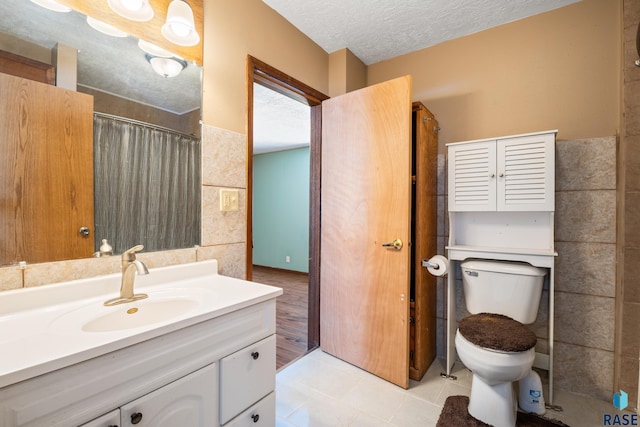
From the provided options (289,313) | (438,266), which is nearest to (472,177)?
(438,266)

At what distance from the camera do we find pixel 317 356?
7.06 ft

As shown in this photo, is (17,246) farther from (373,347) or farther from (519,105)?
(519,105)

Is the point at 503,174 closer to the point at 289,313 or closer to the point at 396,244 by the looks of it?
the point at 396,244

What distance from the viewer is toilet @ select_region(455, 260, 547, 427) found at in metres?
1.35

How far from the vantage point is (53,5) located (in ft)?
3.30

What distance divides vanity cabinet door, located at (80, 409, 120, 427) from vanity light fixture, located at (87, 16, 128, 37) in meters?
1.32

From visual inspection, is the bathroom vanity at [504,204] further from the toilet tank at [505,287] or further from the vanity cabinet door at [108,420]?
the vanity cabinet door at [108,420]

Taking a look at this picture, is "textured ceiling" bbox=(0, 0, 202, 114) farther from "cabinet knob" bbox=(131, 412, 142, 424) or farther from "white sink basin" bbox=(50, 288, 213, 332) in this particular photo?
"cabinet knob" bbox=(131, 412, 142, 424)

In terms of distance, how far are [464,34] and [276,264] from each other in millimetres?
4405

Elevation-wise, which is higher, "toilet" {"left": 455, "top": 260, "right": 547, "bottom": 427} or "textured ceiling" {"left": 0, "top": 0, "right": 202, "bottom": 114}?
"textured ceiling" {"left": 0, "top": 0, "right": 202, "bottom": 114}

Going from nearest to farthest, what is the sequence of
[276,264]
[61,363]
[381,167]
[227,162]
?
[61,363] < [227,162] < [381,167] < [276,264]

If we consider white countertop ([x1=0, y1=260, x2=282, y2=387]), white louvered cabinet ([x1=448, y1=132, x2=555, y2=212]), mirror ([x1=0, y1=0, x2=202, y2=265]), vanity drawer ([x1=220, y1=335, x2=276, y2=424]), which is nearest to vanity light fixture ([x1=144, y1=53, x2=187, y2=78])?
mirror ([x1=0, y1=0, x2=202, y2=265])

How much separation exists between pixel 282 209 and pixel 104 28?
420 cm

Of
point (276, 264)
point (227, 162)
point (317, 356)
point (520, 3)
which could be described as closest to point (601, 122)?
point (520, 3)
